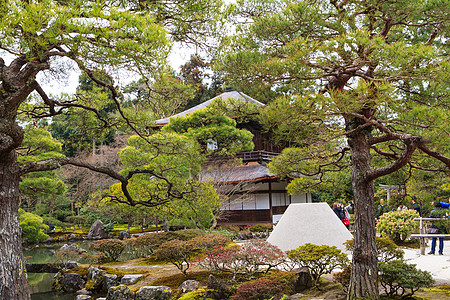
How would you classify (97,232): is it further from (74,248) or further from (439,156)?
(439,156)

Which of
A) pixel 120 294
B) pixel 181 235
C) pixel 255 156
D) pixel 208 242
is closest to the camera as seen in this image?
pixel 120 294

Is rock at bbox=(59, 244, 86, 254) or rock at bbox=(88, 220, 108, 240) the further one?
→ rock at bbox=(88, 220, 108, 240)

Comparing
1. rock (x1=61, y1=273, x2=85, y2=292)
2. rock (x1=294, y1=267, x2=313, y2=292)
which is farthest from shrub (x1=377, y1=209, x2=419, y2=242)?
rock (x1=61, y1=273, x2=85, y2=292)

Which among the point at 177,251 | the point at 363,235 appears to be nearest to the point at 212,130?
the point at 177,251

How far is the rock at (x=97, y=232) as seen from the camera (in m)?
18.9

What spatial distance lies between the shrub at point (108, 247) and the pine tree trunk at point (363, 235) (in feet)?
24.4

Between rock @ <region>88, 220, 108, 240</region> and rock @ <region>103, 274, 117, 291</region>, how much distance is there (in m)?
11.1

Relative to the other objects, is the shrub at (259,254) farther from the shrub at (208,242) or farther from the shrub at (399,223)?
the shrub at (399,223)

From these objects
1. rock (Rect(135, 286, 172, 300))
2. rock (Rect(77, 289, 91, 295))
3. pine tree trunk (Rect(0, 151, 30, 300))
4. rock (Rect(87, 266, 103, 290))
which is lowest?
rock (Rect(77, 289, 91, 295))

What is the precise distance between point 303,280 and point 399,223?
5.10 metres

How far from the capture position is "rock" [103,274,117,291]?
8102 millimetres

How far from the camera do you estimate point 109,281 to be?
8.15 m

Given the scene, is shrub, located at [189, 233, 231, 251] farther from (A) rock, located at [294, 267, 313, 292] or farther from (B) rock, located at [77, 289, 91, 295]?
(B) rock, located at [77, 289, 91, 295]

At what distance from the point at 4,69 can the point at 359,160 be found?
15.0 feet
